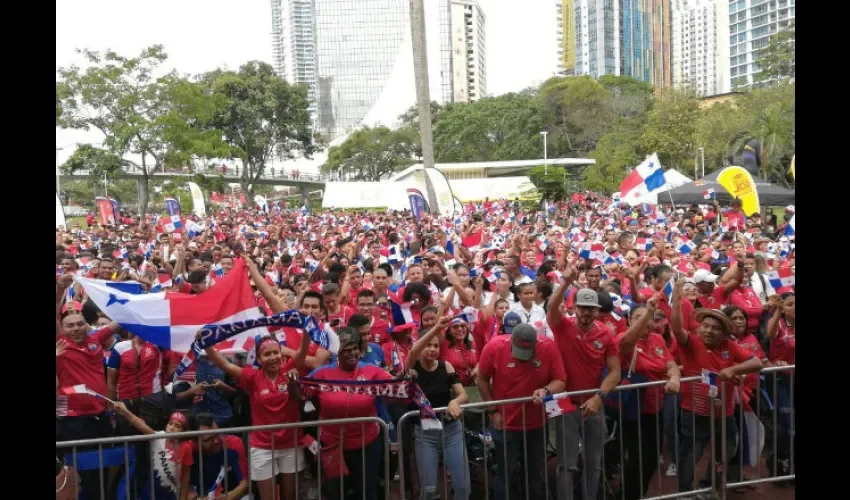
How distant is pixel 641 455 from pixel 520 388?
119 centimetres

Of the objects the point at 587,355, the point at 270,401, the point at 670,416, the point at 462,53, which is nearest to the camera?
the point at 270,401

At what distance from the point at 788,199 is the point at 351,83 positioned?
122865 millimetres

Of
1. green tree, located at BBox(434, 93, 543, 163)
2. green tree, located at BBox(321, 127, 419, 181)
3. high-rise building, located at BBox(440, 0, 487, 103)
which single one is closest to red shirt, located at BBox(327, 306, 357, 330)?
green tree, located at BBox(434, 93, 543, 163)

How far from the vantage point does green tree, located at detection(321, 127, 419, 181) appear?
74750 millimetres

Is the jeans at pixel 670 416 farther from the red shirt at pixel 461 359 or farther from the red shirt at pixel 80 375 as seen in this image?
the red shirt at pixel 80 375

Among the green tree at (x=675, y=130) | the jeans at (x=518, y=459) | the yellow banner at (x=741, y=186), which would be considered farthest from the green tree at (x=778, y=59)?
the jeans at (x=518, y=459)

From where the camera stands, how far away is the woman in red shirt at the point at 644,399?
5.93m

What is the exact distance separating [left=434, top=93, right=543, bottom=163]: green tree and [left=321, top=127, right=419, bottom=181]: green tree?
272cm

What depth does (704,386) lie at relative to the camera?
19.5 ft

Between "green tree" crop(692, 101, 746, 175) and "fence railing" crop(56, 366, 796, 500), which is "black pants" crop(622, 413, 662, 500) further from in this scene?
"green tree" crop(692, 101, 746, 175)

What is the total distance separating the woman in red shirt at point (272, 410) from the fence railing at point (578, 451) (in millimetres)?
80

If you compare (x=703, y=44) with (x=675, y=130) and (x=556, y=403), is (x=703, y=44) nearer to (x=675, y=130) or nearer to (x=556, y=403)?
(x=675, y=130)

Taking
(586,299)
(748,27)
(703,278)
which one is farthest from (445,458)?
(748,27)
